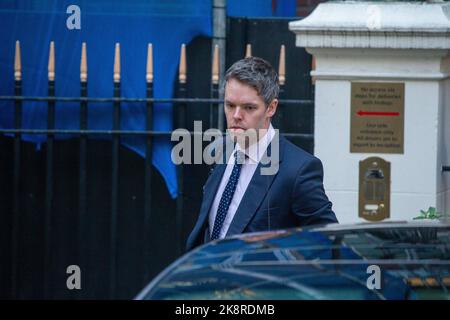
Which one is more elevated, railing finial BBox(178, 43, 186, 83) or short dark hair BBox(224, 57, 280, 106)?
railing finial BBox(178, 43, 186, 83)

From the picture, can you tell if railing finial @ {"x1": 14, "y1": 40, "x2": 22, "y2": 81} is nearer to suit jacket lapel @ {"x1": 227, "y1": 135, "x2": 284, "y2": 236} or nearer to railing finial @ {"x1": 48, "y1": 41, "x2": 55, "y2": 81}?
railing finial @ {"x1": 48, "y1": 41, "x2": 55, "y2": 81}

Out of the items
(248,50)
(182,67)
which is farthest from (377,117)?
(182,67)

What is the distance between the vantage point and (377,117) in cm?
646

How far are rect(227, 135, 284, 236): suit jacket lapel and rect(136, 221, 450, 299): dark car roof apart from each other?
1.01m

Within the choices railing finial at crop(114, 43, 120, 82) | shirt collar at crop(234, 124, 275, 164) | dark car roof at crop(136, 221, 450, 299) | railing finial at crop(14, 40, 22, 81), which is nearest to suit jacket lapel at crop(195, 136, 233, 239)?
shirt collar at crop(234, 124, 275, 164)

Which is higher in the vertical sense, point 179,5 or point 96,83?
point 179,5

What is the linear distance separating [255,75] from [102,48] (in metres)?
3.46

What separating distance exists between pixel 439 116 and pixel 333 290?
3.85 meters

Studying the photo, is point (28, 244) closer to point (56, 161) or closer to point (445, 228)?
point (56, 161)

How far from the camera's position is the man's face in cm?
441

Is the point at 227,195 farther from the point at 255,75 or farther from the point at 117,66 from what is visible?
the point at 117,66

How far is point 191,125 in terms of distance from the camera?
298 inches

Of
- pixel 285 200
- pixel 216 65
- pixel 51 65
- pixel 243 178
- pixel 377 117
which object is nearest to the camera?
A: pixel 285 200
